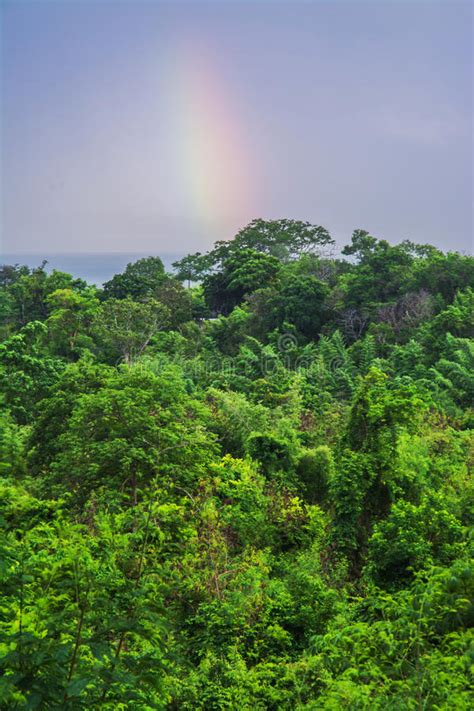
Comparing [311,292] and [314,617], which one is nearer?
[314,617]

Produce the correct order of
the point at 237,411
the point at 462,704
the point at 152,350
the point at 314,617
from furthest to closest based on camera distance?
the point at 152,350, the point at 237,411, the point at 314,617, the point at 462,704

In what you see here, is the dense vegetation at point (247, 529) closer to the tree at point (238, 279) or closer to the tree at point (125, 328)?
the tree at point (125, 328)

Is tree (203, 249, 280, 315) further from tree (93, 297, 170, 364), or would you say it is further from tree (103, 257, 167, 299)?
tree (93, 297, 170, 364)

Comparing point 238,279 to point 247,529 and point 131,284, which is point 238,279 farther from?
point 247,529

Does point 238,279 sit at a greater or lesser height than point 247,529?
greater

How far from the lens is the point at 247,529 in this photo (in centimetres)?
954

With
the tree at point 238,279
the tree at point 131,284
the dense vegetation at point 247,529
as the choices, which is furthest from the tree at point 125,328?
the tree at point 131,284

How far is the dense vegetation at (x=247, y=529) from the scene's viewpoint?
11.7 feet

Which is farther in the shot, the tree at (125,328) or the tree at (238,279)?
the tree at (238,279)

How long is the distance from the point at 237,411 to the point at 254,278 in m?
19.0

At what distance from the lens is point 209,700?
18.8 ft

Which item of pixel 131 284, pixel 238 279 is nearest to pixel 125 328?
pixel 238 279

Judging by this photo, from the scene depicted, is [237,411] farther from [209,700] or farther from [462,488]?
[209,700]

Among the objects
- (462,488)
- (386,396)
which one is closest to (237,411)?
(386,396)
